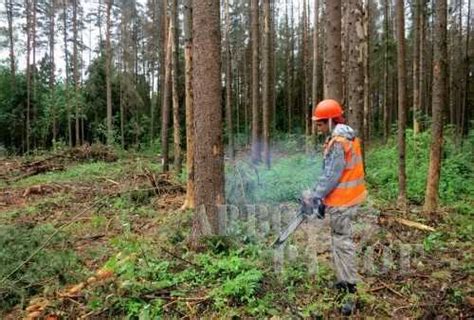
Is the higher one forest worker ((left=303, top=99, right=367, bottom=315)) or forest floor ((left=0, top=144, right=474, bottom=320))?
forest worker ((left=303, top=99, right=367, bottom=315))

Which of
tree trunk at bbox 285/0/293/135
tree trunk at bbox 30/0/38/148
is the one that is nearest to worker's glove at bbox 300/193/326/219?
tree trunk at bbox 30/0/38/148

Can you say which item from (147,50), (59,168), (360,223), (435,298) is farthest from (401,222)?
(147,50)

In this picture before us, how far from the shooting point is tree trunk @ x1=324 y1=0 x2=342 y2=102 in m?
Answer: 7.81

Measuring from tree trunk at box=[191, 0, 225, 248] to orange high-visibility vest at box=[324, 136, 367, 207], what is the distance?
169 cm

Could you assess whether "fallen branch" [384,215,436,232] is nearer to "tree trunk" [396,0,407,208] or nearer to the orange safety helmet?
"tree trunk" [396,0,407,208]

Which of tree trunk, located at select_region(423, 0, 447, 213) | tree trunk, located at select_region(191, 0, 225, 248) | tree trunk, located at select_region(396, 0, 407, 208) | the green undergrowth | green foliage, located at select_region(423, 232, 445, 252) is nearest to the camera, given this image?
the green undergrowth

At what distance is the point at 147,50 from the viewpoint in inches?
1463

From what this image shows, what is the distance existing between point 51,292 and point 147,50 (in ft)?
112

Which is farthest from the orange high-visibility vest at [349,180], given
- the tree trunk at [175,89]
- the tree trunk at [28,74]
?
the tree trunk at [28,74]

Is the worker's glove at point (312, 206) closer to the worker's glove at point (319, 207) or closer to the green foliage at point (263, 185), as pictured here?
the worker's glove at point (319, 207)

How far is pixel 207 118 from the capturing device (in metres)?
5.80

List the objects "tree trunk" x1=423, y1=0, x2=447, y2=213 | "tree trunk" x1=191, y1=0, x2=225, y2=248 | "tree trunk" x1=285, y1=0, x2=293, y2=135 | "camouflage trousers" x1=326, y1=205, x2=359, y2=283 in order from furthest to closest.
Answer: "tree trunk" x1=285, y1=0, x2=293, y2=135
"tree trunk" x1=423, y1=0, x2=447, y2=213
"tree trunk" x1=191, y1=0, x2=225, y2=248
"camouflage trousers" x1=326, y1=205, x2=359, y2=283

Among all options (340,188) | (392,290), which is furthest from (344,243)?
(392,290)

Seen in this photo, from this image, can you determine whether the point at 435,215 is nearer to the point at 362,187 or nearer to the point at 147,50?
the point at 362,187
